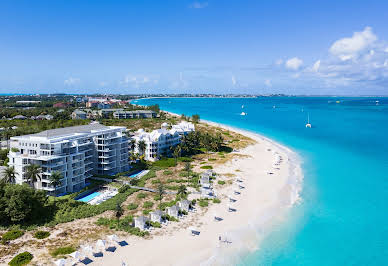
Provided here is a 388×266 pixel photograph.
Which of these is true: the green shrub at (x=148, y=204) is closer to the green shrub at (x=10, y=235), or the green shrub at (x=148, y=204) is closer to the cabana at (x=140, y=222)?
the cabana at (x=140, y=222)

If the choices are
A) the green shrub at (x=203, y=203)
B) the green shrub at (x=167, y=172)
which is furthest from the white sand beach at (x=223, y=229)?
the green shrub at (x=167, y=172)

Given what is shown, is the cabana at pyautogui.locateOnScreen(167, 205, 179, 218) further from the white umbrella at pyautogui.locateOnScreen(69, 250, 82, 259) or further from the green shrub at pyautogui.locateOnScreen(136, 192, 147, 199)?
the white umbrella at pyautogui.locateOnScreen(69, 250, 82, 259)

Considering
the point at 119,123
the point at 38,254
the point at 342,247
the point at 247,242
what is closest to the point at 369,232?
the point at 342,247

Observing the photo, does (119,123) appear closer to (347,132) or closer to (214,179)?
(214,179)

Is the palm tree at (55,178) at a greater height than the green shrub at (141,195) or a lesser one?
greater

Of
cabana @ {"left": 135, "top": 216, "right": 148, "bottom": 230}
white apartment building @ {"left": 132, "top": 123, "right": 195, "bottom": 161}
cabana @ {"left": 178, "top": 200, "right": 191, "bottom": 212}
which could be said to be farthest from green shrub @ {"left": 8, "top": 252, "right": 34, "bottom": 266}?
white apartment building @ {"left": 132, "top": 123, "right": 195, "bottom": 161}

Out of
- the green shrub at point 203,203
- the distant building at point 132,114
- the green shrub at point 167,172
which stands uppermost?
the distant building at point 132,114
